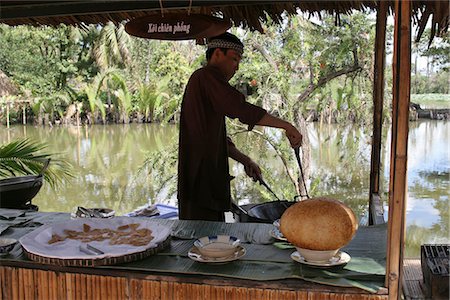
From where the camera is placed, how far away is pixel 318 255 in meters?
1.29

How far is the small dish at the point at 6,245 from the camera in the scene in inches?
57.8

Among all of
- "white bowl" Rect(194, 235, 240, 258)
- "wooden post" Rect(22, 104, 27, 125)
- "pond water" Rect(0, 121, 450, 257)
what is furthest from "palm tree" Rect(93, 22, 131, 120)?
"white bowl" Rect(194, 235, 240, 258)

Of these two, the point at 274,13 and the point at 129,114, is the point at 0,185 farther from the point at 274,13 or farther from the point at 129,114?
the point at 129,114

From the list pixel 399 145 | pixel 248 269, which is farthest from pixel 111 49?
pixel 399 145

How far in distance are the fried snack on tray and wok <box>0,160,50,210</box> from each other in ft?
4.12

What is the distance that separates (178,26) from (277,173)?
5.33m

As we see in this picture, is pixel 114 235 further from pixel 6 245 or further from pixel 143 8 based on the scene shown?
pixel 143 8

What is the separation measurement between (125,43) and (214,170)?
1507cm

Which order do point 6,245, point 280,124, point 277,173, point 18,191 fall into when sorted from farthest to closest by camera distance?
point 277,173 → point 18,191 → point 280,124 → point 6,245

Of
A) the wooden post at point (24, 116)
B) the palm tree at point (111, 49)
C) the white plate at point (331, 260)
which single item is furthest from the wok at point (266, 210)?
the wooden post at point (24, 116)

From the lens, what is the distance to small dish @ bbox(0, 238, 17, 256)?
4.82 ft

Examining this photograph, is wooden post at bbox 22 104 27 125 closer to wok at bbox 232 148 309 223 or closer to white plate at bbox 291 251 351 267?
wok at bbox 232 148 309 223

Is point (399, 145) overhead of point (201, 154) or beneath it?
overhead

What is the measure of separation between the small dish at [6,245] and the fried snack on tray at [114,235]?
13 cm
